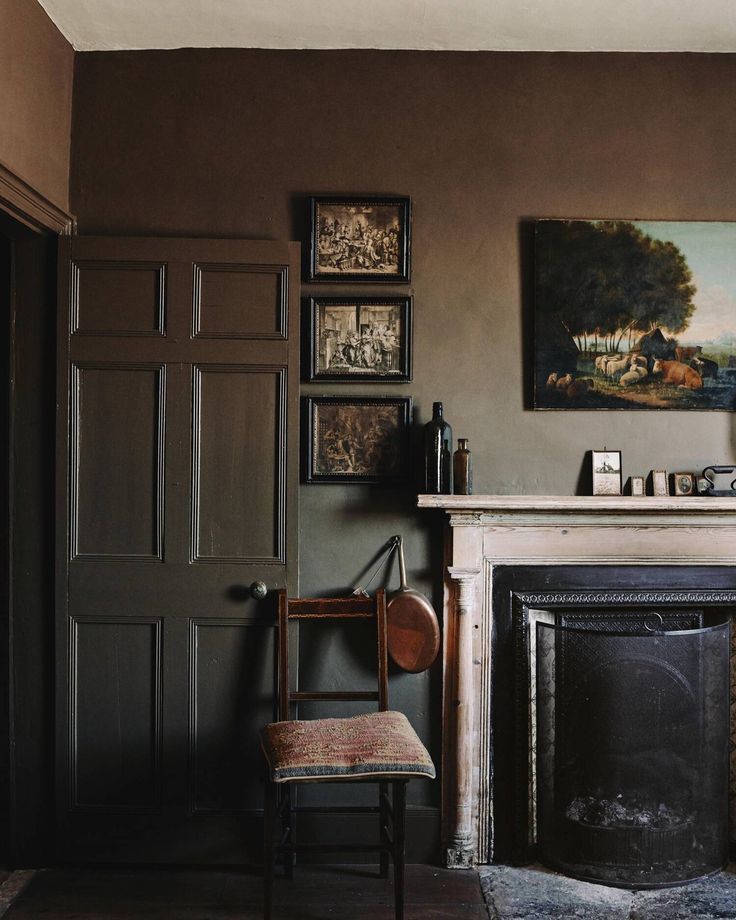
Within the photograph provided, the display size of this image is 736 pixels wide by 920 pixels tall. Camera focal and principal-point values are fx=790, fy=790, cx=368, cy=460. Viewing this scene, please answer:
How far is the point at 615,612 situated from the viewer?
2873mm

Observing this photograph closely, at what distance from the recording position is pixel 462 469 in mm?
2777

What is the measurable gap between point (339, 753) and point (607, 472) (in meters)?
1.36

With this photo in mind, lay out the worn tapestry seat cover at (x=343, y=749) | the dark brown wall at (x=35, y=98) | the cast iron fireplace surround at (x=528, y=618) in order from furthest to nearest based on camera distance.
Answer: the cast iron fireplace surround at (x=528, y=618) < the dark brown wall at (x=35, y=98) < the worn tapestry seat cover at (x=343, y=749)

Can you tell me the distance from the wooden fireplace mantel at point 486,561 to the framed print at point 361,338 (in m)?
0.60

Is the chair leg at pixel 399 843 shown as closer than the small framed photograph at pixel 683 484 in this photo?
Yes

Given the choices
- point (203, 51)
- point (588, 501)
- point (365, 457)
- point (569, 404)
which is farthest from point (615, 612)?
point (203, 51)

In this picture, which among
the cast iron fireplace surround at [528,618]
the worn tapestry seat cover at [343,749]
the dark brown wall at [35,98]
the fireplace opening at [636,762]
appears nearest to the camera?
the worn tapestry seat cover at [343,749]

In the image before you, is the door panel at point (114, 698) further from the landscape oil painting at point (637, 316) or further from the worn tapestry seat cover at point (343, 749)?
the landscape oil painting at point (637, 316)

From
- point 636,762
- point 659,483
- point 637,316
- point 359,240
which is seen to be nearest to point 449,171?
point 359,240

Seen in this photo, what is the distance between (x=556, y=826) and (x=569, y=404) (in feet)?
4.91

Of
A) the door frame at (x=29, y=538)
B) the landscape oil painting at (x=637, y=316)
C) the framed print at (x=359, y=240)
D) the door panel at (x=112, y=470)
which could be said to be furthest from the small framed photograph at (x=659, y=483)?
the door frame at (x=29, y=538)

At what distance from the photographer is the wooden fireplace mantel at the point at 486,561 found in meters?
2.79

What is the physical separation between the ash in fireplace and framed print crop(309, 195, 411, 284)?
6.53 feet

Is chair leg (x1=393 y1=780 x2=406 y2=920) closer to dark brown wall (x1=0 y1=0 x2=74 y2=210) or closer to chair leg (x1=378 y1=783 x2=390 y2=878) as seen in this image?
chair leg (x1=378 y1=783 x2=390 y2=878)
